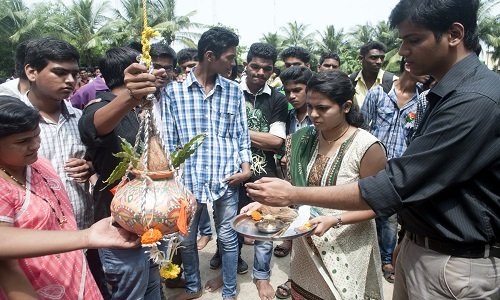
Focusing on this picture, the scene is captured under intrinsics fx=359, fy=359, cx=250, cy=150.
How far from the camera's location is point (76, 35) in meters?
29.6

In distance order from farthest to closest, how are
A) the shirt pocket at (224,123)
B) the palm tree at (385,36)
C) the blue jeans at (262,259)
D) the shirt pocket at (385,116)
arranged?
1. the palm tree at (385,36)
2. the shirt pocket at (385,116)
3. the blue jeans at (262,259)
4. the shirt pocket at (224,123)

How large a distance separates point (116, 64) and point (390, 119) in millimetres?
2899

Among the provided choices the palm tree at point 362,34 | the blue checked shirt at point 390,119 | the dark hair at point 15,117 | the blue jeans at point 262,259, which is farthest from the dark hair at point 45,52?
the palm tree at point 362,34

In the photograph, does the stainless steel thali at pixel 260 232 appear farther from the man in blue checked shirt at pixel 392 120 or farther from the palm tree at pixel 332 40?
the palm tree at pixel 332 40

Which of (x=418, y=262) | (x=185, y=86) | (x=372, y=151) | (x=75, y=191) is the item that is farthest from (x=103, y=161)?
(x=418, y=262)

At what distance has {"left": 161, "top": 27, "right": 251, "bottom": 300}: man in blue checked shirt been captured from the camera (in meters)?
3.27

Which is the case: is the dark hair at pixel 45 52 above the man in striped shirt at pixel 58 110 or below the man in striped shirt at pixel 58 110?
above

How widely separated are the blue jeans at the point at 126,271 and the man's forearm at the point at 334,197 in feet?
3.88

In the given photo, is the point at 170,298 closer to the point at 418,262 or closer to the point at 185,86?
the point at 185,86

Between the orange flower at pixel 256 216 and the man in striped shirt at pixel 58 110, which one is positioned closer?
the orange flower at pixel 256 216

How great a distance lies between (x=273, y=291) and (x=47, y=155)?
2.48 m

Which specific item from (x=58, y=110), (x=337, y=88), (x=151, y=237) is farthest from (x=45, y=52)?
(x=337, y=88)

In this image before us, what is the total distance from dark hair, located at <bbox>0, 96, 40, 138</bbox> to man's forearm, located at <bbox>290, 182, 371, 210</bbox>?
1355 millimetres

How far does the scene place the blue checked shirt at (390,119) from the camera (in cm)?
389
